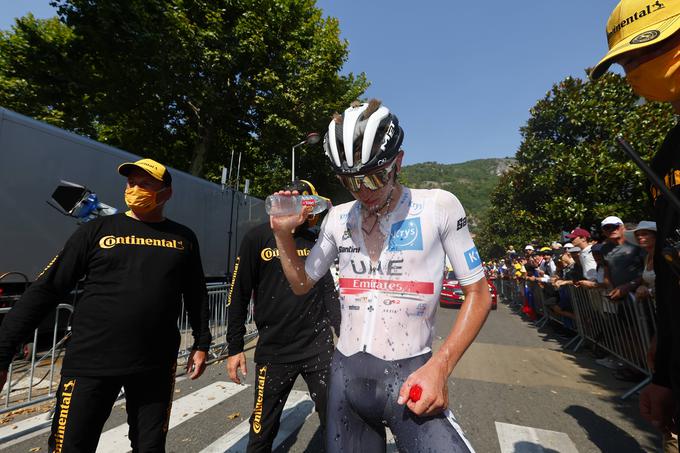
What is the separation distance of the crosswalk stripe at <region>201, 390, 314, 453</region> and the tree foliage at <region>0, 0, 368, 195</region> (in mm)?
14378

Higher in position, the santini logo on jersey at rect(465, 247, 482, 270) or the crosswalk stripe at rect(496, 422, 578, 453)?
the santini logo on jersey at rect(465, 247, 482, 270)

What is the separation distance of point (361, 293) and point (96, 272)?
74.5 inches

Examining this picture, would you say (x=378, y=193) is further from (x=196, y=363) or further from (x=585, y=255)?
(x=585, y=255)

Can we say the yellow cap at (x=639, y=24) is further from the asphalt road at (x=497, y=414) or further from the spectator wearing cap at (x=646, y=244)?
the spectator wearing cap at (x=646, y=244)

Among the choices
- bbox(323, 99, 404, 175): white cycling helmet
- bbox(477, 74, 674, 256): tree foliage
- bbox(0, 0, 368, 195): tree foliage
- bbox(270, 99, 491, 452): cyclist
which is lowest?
bbox(270, 99, 491, 452): cyclist

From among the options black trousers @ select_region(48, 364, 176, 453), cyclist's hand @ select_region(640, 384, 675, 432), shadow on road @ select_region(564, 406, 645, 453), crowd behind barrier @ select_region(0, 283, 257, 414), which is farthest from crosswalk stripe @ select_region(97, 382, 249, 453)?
shadow on road @ select_region(564, 406, 645, 453)

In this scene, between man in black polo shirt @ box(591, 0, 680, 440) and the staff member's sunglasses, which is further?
→ the staff member's sunglasses

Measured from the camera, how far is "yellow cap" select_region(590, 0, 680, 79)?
1357 millimetres

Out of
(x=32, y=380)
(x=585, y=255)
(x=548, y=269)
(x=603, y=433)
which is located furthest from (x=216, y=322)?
(x=548, y=269)

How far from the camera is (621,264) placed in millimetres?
6410

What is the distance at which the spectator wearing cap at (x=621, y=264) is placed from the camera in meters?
6.02

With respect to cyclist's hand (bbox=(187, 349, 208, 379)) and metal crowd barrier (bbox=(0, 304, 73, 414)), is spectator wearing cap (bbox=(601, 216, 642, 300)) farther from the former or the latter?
metal crowd barrier (bbox=(0, 304, 73, 414))

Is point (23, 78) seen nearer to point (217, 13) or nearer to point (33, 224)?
point (217, 13)

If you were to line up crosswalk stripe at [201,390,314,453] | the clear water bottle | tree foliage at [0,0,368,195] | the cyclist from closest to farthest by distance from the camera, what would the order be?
1. the cyclist
2. the clear water bottle
3. crosswalk stripe at [201,390,314,453]
4. tree foliage at [0,0,368,195]
